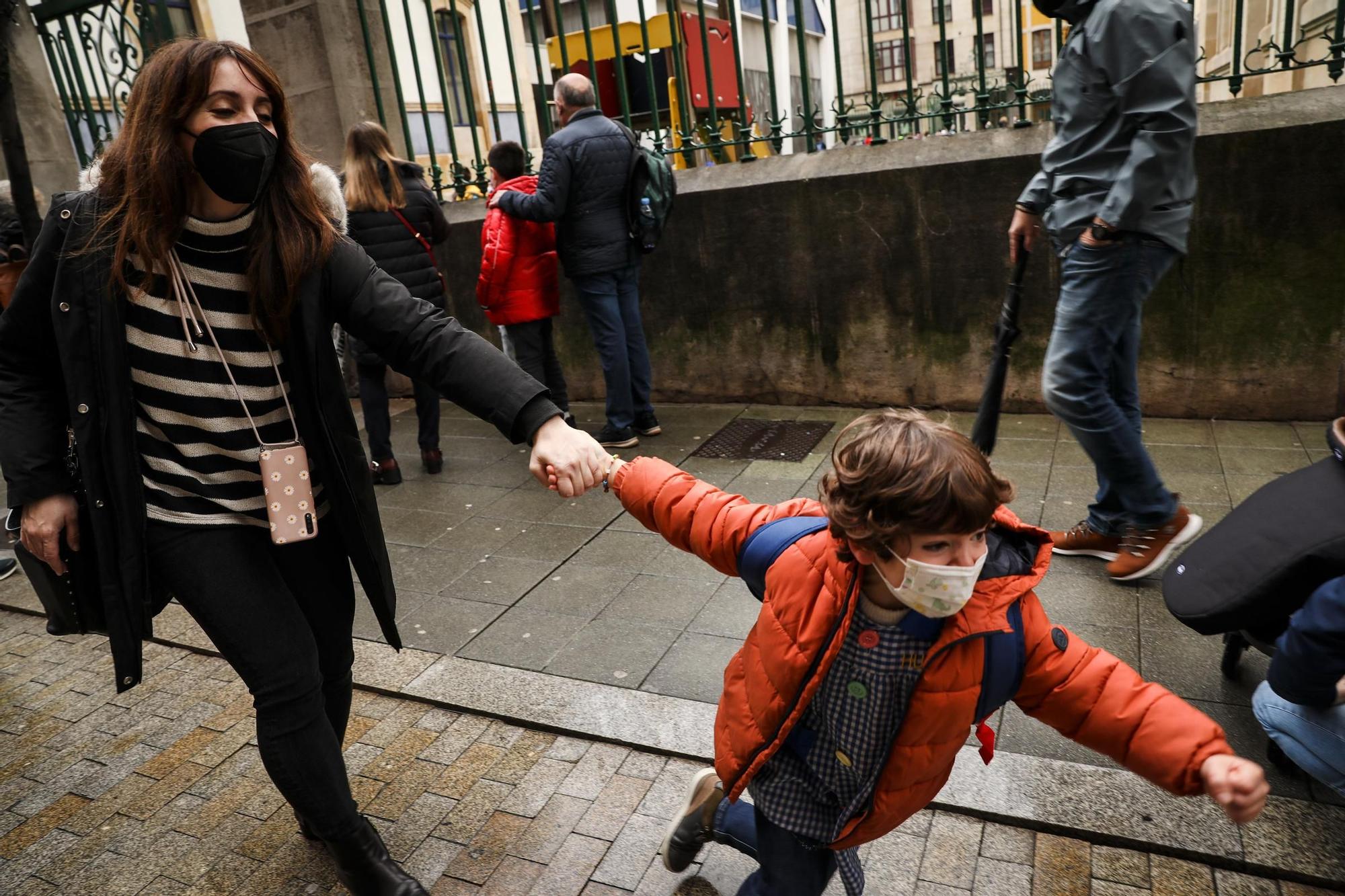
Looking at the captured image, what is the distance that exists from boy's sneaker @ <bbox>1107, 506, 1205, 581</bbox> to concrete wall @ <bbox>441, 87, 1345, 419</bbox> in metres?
1.88

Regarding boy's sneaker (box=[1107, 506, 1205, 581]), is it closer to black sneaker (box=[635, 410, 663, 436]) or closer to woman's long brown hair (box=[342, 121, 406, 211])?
black sneaker (box=[635, 410, 663, 436])

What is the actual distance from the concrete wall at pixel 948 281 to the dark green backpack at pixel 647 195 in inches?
19.1

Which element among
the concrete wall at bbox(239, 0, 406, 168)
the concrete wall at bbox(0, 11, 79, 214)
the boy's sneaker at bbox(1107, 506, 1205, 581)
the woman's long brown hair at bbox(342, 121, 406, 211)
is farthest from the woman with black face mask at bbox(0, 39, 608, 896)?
the concrete wall at bbox(0, 11, 79, 214)

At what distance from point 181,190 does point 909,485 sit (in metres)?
1.65

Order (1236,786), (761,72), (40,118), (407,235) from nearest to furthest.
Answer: (1236,786)
(407,235)
(761,72)
(40,118)

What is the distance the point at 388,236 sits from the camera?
18.0 feet

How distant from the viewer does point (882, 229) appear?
569 cm

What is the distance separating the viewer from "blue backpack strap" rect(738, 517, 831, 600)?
77.3 inches

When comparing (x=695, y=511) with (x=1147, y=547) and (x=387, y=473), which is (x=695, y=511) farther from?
(x=387, y=473)

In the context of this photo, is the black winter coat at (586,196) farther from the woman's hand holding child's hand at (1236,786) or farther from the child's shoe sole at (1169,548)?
the woman's hand holding child's hand at (1236,786)

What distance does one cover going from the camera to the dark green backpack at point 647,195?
5680 mm

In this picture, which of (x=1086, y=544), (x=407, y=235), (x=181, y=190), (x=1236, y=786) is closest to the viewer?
(x=1236, y=786)

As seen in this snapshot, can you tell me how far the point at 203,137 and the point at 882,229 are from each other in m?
4.31

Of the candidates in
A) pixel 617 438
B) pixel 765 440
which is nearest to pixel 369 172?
pixel 617 438
